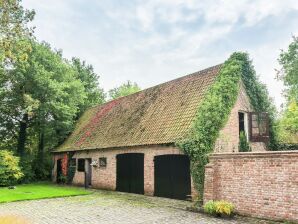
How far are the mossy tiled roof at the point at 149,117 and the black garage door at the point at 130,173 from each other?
83 cm

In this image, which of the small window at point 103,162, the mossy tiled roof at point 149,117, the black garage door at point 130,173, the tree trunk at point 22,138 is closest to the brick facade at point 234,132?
the mossy tiled roof at point 149,117

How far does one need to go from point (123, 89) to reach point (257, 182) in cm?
4574

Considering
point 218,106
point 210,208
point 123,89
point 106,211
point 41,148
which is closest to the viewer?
point 210,208

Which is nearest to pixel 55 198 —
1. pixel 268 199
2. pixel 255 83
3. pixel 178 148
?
pixel 178 148

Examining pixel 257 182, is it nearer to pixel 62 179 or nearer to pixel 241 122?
pixel 241 122

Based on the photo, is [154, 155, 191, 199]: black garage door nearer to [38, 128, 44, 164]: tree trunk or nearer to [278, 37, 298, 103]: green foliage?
[38, 128, 44, 164]: tree trunk

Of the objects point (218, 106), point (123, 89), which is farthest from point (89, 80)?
point (218, 106)

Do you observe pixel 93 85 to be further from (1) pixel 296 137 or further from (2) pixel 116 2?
(2) pixel 116 2

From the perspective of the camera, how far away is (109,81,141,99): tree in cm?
5509

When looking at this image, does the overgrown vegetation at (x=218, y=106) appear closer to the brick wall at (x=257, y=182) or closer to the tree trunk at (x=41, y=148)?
the brick wall at (x=257, y=182)

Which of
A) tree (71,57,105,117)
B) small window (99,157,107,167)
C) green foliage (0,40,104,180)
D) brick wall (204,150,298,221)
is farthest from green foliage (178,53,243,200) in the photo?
tree (71,57,105,117)

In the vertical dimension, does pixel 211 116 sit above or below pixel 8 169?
above

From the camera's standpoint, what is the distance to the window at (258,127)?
18188mm

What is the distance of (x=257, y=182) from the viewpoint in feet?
39.1
